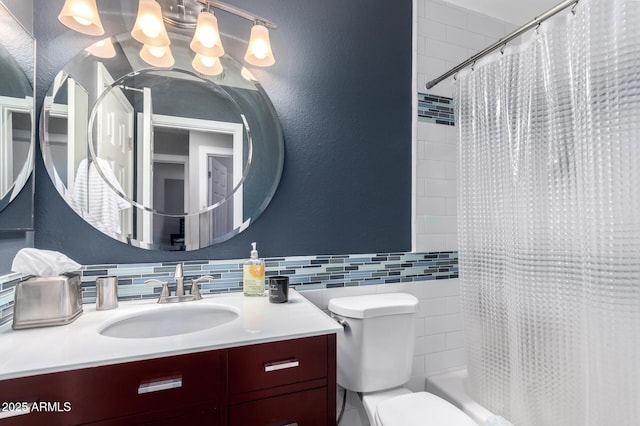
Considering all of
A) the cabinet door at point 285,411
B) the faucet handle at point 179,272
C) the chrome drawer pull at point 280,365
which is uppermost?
the faucet handle at point 179,272

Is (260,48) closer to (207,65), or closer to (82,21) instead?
(207,65)

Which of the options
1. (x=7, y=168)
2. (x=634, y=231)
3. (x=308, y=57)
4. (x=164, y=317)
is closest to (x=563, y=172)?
(x=634, y=231)

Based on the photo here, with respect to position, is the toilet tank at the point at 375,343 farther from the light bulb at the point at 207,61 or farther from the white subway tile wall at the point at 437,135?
the light bulb at the point at 207,61

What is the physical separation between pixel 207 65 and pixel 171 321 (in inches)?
42.0

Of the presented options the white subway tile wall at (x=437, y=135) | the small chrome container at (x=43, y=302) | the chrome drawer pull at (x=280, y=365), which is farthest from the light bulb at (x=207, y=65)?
the chrome drawer pull at (x=280, y=365)

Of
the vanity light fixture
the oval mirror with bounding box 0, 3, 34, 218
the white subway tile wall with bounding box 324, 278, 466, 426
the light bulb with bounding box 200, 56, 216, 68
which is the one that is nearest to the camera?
the oval mirror with bounding box 0, 3, 34, 218

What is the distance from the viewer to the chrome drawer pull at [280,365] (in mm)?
874

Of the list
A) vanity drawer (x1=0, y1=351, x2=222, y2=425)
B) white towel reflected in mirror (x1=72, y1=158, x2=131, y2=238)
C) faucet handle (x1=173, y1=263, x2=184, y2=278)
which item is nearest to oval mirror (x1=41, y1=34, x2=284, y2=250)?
white towel reflected in mirror (x1=72, y1=158, x2=131, y2=238)

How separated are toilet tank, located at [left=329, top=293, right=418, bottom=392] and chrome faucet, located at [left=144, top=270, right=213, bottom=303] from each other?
22.6 inches

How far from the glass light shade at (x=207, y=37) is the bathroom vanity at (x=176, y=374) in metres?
1.08

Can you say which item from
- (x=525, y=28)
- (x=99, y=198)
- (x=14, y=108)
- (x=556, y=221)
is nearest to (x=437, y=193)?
(x=556, y=221)

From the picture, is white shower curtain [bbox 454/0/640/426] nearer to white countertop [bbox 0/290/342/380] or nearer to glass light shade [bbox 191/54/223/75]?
white countertop [bbox 0/290/342/380]

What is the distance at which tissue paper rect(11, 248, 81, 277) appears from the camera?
92 centimetres

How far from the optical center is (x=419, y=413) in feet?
3.62
